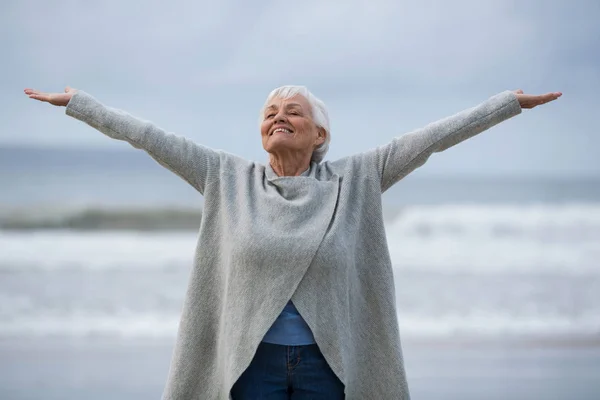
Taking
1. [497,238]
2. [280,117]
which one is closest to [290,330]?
[280,117]

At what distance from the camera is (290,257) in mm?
1456

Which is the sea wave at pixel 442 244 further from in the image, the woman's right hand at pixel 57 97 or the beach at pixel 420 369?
the woman's right hand at pixel 57 97

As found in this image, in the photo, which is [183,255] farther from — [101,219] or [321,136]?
[321,136]

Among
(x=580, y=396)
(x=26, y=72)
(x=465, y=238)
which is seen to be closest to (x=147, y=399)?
(x=580, y=396)

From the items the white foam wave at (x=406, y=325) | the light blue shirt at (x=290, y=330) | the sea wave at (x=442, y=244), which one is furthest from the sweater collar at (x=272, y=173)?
the sea wave at (x=442, y=244)

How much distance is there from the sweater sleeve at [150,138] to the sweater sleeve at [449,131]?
0.43 metres

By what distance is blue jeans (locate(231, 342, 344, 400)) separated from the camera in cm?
145

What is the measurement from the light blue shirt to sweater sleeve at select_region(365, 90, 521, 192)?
408mm

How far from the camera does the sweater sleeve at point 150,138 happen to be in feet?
4.99

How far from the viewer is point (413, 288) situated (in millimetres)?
5688

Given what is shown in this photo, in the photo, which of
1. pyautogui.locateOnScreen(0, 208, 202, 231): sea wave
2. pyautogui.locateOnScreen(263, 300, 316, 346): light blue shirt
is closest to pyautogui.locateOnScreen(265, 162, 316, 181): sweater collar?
pyautogui.locateOnScreen(263, 300, 316, 346): light blue shirt

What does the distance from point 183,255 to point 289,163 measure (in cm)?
556

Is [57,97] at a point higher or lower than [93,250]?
lower

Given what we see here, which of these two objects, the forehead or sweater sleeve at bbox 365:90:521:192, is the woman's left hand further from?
the forehead
